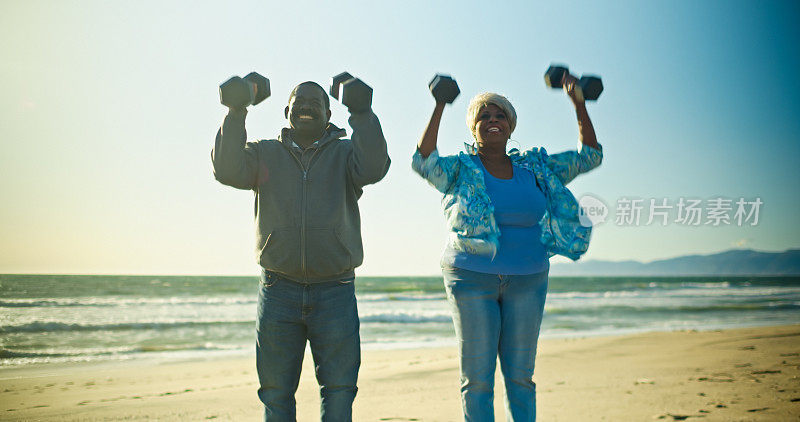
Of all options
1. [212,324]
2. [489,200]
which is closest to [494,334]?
[489,200]

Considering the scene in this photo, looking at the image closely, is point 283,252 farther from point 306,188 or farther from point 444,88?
point 444,88

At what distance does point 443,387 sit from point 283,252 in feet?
12.9

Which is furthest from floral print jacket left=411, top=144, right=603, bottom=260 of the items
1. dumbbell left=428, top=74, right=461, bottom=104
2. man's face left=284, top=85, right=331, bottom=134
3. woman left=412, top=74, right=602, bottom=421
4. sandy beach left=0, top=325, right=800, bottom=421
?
sandy beach left=0, top=325, right=800, bottom=421

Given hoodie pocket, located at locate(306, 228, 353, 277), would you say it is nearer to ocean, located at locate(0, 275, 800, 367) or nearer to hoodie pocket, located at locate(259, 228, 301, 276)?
hoodie pocket, located at locate(259, 228, 301, 276)

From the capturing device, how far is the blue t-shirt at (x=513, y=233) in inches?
97.0

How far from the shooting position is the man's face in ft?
8.30

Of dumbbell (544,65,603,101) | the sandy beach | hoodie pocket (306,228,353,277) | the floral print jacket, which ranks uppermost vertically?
dumbbell (544,65,603,101)

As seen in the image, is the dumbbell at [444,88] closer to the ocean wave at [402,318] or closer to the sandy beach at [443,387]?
the sandy beach at [443,387]

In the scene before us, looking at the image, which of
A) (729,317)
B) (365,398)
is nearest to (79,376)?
(365,398)

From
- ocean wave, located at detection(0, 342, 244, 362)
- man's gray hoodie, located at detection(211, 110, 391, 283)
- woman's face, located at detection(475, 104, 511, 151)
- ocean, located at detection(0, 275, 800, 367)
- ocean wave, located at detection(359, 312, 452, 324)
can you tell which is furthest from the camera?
ocean wave, located at detection(359, 312, 452, 324)

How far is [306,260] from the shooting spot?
7.69ft

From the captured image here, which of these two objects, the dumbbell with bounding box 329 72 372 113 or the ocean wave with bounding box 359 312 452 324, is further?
the ocean wave with bounding box 359 312 452 324

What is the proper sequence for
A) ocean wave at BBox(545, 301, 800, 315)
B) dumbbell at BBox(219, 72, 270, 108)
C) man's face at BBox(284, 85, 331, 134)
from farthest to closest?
ocean wave at BBox(545, 301, 800, 315)
man's face at BBox(284, 85, 331, 134)
dumbbell at BBox(219, 72, 270, 108)

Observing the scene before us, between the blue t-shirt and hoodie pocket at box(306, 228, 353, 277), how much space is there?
1.73 ft
